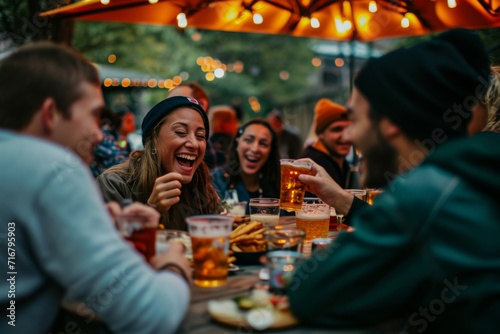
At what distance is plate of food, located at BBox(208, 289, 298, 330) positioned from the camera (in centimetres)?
170

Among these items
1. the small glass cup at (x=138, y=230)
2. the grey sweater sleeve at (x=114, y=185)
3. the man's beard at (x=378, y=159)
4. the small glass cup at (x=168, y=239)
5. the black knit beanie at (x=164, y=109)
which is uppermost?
the black knit beanie at (x=164, y=109)

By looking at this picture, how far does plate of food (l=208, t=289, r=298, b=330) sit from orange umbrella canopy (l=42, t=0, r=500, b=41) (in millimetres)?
4378

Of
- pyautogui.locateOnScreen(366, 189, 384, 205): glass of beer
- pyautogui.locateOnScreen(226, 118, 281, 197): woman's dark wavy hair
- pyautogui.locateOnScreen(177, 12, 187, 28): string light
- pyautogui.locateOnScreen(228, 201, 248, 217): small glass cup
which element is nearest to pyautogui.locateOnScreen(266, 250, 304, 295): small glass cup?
pyautogui.locateOnScreen(366, 189, 384, 205): glass of beer

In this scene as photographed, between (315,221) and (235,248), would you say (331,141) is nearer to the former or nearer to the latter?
(315,221)

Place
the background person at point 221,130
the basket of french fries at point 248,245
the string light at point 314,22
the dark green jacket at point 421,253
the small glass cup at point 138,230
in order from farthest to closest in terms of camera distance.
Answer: the background person at point 221,130 → the string light at point 314,22 → the basket of french fries at point 248,245 → the small glass cup at point 138,230 → the dark green jacket at point 421,253

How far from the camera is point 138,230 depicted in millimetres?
2010

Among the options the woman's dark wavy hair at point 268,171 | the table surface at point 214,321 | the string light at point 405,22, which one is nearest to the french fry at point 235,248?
the table surface at point 214,321

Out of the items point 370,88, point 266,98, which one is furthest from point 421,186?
point 266,98

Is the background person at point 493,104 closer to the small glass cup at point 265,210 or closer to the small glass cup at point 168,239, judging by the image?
the small glass cup at point 265,210

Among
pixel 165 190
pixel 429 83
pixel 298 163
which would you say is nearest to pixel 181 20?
pixel 298 163

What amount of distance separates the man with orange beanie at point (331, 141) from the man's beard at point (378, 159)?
417cm

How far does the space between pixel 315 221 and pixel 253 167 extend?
2761 mm

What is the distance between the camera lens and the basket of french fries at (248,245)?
2.60 metres

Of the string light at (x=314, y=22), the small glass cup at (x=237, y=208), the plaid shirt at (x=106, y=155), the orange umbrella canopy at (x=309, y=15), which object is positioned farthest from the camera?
the plaid shirt at (x=106, y=155)
